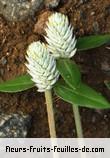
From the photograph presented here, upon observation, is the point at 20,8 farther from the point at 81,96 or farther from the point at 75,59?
the point at 81,96

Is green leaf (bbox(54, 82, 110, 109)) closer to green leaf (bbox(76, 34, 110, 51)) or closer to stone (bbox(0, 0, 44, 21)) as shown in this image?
green leaf (bbox(76, 34, 110, 51))

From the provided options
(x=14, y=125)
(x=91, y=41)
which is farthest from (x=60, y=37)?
(x=14, y=125)

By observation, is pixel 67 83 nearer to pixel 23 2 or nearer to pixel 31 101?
pixel 31 101

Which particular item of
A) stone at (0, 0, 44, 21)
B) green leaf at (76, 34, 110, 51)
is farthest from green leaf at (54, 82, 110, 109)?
stone at (0, 0, 44, 21)

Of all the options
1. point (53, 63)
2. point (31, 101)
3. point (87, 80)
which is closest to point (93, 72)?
point (87, 80)

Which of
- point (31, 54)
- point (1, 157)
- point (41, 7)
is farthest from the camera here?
point (41, 7)
